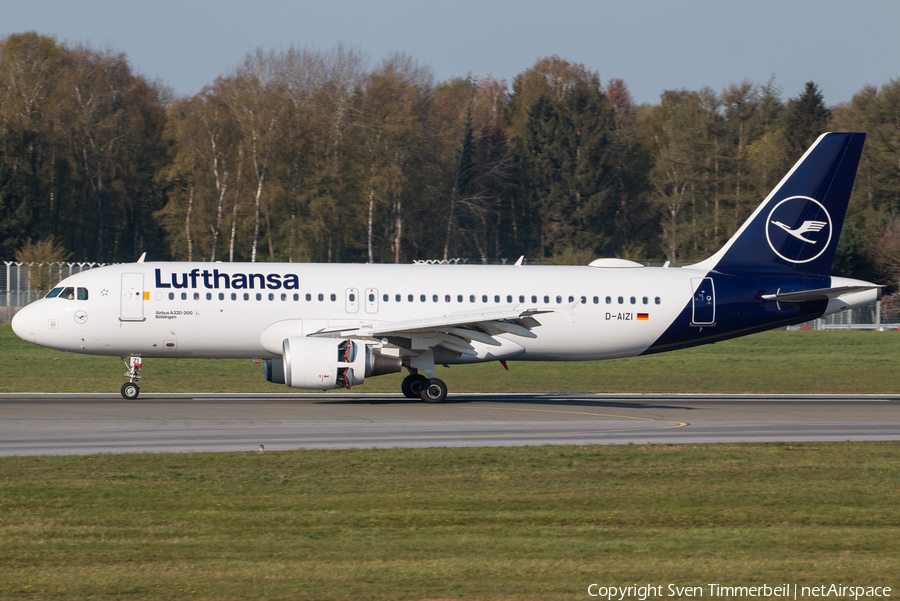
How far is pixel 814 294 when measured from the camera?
2858 cm

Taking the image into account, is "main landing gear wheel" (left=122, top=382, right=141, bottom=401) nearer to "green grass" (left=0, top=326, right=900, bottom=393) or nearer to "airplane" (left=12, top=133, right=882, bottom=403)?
"airplane" (left=12, top=133, right=882, bottom=403)

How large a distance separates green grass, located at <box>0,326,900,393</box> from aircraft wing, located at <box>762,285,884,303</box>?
5752 mm

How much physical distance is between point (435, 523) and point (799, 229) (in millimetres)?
A: 21371

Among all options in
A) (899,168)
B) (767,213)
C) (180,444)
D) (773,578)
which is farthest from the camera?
(899,168)

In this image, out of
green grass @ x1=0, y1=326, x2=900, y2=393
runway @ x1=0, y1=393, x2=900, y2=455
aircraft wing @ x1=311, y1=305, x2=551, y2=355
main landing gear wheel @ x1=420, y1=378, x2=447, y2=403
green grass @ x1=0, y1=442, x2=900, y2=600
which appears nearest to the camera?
green grass @ x1=0, y1=442, x2=900, y2=600

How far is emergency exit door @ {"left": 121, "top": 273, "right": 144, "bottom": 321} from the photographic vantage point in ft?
87.2

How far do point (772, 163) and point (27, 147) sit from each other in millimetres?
61612

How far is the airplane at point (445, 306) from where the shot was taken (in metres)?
26.5

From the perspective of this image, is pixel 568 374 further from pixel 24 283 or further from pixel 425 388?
pixel 24 283

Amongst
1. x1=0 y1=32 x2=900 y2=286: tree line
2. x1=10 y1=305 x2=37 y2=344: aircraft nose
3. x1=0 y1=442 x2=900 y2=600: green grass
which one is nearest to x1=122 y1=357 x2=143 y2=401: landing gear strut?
x1=10 y1=305 x2=37 y2=344: aircraft nose

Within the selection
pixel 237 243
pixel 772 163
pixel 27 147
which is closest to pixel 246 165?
pixel 237 243

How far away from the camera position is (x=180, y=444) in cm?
1838

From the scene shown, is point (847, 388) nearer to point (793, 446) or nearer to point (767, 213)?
point (767, 213)

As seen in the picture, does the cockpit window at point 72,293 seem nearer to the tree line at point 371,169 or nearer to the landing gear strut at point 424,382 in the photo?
the landing gear strut at point 424,382
